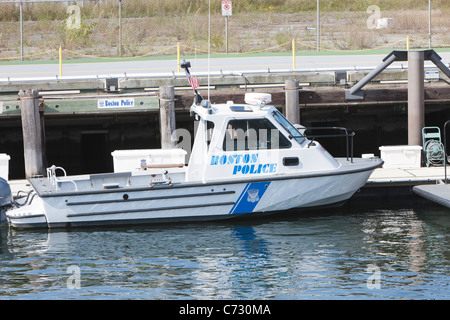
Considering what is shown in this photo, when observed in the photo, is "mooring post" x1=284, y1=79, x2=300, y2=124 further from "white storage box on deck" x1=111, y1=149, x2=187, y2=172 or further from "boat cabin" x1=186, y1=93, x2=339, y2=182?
"white storage box on deck" x1=111, y1=149, x2=187, y2=172

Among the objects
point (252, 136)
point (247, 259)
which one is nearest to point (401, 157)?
point (252, 136)

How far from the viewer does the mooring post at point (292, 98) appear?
1633 centimetres

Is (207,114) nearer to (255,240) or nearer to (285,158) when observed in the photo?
(285,158)

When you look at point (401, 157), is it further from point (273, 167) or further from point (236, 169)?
point (236, 169)

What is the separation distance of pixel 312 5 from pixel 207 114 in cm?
2306

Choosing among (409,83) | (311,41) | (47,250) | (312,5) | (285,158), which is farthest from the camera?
(312,5)

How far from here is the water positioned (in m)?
10.2

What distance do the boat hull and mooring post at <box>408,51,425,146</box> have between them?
2.74 m

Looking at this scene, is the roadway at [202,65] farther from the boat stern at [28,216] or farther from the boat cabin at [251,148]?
Answer: the boat stern at [28,216]

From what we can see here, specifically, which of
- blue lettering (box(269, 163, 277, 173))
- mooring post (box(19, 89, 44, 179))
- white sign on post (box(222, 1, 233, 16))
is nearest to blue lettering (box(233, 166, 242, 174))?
blue lettering (box(269, 163, 277, 173))

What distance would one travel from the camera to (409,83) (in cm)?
1623

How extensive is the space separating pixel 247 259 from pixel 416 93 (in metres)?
6.34
